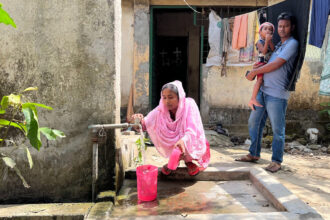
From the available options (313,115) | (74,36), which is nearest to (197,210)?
(74,36)

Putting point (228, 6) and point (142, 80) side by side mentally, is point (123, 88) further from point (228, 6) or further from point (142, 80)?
point (228, 6)

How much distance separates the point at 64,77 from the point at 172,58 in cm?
810

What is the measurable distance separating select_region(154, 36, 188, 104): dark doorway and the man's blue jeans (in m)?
6.38

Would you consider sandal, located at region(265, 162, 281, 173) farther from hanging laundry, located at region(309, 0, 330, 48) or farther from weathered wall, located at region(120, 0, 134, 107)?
weathered wall, located at region(120, 0, 134, 107)

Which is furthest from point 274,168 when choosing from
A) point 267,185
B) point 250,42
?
point 250,42

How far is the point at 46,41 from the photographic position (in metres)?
2.42

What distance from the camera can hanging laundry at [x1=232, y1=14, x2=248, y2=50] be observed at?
257 inches

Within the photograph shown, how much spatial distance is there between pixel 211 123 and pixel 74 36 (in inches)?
203

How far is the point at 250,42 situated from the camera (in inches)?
Result: 259

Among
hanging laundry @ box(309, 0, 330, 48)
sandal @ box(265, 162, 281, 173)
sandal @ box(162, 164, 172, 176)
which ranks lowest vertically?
sandal @ box(265, 162, 281, 173)

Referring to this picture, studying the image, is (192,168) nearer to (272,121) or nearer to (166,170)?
(166,170)

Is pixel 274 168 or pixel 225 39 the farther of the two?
pixel 225 39

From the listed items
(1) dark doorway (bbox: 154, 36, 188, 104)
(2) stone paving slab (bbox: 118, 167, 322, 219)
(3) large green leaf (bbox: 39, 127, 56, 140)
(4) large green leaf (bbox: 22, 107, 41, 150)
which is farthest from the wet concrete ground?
(1) dark doorway (bbox: 154, 36, 188, 104)

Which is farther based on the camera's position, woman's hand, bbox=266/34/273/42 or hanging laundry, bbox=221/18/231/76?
hanging laundry, bbox=221/18/231/76
